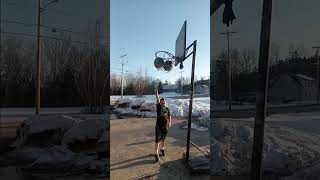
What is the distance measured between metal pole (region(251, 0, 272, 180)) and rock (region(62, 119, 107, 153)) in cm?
189

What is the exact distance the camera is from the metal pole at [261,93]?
5.27m

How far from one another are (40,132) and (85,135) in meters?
0.55

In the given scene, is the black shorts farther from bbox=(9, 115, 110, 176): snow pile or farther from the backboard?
bbox=(9, 115, 110, 176): snow pile

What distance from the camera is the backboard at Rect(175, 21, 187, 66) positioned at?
6.89 meters

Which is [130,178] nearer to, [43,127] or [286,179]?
[43,127]

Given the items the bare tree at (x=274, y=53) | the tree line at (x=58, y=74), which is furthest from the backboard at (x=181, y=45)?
the bare tree at (x=274, y=53)

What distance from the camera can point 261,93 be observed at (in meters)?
5.33

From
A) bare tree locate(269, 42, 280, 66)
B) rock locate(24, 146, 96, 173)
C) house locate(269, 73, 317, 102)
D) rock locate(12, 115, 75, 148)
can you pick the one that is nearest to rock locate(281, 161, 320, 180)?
house locate(269, 73, 317, 102)

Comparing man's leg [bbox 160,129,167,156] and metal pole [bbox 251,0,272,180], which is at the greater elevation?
metal pole [bbox 251,0,272,180]

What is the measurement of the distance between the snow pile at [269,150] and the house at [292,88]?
392 mm

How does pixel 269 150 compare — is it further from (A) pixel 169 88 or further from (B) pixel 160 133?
(A) pixel 169 88

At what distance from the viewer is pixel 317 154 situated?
571 cm

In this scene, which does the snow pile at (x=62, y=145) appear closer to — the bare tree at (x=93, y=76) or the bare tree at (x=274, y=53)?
the bare tree at (x=93, y=76)

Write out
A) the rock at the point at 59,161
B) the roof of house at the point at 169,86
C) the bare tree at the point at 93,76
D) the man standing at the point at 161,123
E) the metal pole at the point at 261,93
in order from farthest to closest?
the roof of house at the point at 169,86, the man standing at the point at 161,123, the bare tree at the point at 93,76, the rock at the point at 59,161, the metal pole at the point at 261,93
